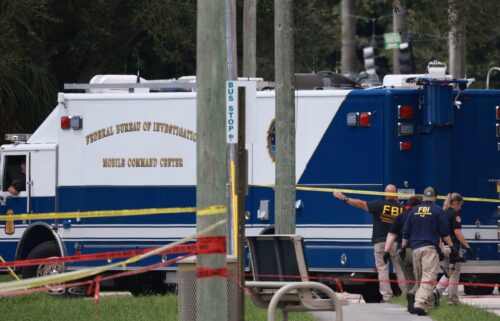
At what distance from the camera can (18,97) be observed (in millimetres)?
28891

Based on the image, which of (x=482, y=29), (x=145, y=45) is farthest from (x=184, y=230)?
(x=145, y=45)

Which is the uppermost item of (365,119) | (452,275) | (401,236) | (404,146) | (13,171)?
(365,119)

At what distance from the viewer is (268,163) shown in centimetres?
2031

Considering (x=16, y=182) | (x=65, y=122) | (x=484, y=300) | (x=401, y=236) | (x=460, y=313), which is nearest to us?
(x=460, y=313)

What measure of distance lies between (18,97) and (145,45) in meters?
6.14

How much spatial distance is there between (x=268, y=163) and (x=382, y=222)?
73.7 inches

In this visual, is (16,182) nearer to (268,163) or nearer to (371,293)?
(268,163)

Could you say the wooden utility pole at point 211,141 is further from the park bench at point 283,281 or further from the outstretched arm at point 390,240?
the outstretched arm at point 390,240

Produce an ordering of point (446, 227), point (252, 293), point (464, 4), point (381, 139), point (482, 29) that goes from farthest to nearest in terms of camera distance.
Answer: point (482, 29)
point (464, 4)
point (381, 139)
point (446, 227)
point (252, 293)

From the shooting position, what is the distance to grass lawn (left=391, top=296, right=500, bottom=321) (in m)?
16.3

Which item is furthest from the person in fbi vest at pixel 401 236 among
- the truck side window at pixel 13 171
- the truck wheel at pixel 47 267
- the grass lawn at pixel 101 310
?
the truck side window at pixel 13 171

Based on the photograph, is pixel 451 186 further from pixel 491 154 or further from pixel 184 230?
pixel 184 230

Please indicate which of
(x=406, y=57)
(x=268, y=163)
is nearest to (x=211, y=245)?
(x=268, y=163)

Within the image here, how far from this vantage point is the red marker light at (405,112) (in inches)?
778
